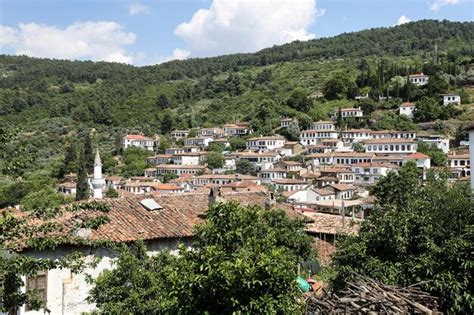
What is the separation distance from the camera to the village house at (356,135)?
308 ft

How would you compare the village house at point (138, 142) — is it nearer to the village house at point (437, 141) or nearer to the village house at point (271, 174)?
the village house at point (271, 174)

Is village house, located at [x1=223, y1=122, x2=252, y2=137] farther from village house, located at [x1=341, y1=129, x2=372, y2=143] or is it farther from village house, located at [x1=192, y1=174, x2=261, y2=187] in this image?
village house, located at [x1=192, y1=174, x2=261, y2=187]

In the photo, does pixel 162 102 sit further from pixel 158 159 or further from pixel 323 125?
pixel 323 125

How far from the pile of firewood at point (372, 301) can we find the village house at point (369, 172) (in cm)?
6392

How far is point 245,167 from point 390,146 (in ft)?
81.0

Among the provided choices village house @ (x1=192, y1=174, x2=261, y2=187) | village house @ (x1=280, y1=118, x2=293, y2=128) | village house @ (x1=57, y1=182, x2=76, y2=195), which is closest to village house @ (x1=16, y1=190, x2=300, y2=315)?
village house @ (x1=192, y1=174, x2=261, y2=187)

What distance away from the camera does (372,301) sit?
9766 millimetres

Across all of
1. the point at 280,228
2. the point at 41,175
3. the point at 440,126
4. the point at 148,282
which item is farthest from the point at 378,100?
the point at 148,282

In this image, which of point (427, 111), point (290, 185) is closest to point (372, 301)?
point (290, 185)

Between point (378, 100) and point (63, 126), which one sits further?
point (63, 126)

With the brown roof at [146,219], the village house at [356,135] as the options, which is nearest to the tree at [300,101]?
the village house at [356,135]

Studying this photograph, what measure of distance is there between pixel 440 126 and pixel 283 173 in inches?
1249

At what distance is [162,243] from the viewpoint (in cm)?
1688

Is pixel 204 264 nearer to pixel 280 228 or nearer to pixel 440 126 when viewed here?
pixel 280 228
